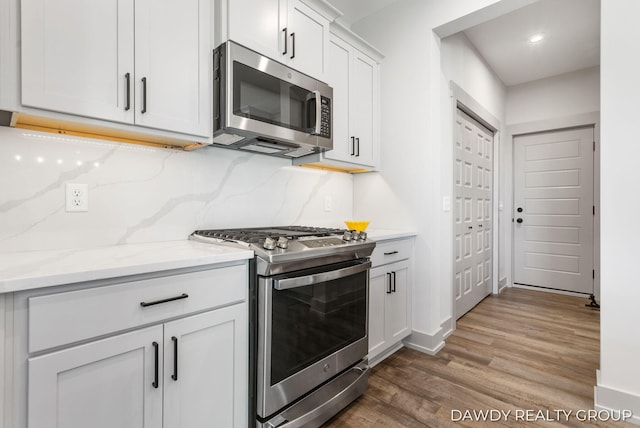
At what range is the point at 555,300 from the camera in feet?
12.5

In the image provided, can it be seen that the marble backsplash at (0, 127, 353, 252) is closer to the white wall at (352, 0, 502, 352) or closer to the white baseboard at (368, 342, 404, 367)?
the white wall at (352, 0, 502, 352)

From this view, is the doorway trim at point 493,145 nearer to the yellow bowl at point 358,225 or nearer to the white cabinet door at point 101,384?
the yellow bowl at point 358,225

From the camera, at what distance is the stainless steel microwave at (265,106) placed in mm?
1576

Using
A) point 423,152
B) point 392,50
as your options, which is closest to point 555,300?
point 423,152

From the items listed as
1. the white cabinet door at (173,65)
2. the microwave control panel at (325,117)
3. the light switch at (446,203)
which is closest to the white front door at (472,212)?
the light switch at (446,203)

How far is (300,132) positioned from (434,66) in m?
1.34

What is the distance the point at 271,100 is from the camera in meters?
1.76

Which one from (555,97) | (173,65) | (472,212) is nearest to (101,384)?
(173,65)

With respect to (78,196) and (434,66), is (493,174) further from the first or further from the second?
(78,196)

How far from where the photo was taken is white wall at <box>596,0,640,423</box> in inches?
64.1

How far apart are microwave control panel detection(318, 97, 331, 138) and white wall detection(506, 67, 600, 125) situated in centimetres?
351

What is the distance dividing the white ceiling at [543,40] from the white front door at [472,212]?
0.79 meters

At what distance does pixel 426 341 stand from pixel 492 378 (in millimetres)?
493

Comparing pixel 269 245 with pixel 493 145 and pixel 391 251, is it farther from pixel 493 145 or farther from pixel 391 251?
pixel 493 145
